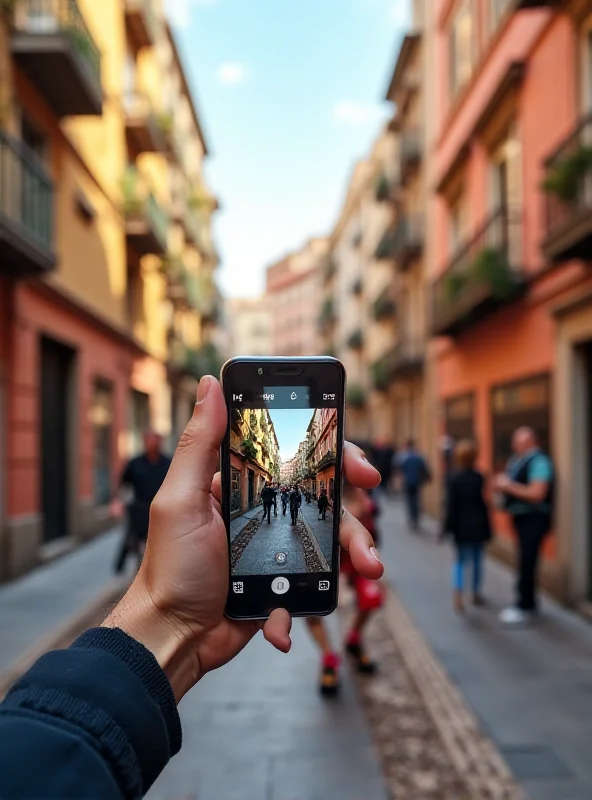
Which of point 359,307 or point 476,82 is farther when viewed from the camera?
point 359,307

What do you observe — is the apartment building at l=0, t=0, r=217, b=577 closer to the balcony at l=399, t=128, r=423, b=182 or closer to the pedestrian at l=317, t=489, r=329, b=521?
the balcony at l=399, t=128, r=423, b=182

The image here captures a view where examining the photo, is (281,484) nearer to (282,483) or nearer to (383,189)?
(282,483)

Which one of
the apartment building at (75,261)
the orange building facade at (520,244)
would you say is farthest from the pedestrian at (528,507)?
the apartment building at (75,261)

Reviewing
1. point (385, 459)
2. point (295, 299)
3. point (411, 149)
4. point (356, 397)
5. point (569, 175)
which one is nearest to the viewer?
point (569, 175)

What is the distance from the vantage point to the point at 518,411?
406 inches

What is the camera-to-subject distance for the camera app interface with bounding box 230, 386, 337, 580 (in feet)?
5.09

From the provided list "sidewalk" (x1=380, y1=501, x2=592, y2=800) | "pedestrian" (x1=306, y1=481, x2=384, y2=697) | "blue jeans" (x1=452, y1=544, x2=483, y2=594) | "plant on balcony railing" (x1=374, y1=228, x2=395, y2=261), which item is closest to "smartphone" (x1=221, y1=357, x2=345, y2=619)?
"sidewalk" (x1=380, y1=501, x2=592, y2=800)

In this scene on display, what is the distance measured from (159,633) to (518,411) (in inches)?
380

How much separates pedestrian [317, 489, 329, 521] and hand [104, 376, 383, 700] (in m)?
0.10

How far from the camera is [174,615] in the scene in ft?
4.52

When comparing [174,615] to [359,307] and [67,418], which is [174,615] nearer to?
[67,418]

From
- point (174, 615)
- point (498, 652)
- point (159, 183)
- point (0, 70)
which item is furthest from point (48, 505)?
point (159, 183)

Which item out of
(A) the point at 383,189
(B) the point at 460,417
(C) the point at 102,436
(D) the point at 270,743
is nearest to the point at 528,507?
(D) the point at 270,743

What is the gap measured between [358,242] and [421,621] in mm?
32232
